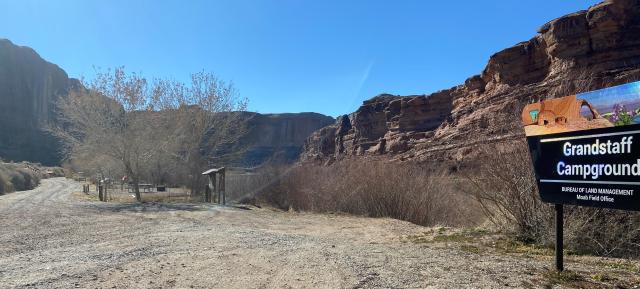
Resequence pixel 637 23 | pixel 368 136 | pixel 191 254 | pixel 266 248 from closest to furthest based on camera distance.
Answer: pixel 191 254 → pixel 266 248 → pixel 637 23 → pixel 368 136

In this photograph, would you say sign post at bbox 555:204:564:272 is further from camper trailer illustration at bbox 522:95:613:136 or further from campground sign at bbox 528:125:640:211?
camper trailer illustration at bbox 522:95:613:136

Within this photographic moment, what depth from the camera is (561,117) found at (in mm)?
6238

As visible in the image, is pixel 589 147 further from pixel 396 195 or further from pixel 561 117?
pixel 396 195

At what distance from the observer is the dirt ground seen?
19.4 feet

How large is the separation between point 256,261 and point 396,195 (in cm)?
1068

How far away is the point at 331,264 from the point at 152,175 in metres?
36.5

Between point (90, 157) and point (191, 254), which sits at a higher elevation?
point (90, 157)

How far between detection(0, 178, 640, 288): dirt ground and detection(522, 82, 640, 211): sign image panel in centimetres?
106

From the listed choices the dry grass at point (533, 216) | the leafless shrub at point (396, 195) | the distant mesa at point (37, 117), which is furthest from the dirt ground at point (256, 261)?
the distant mesa at point (37, 117)

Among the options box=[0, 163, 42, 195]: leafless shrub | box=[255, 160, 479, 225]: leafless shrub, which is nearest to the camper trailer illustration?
box=[255, 160, 479, 225]: leafless shrub

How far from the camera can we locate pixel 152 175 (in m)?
40.5

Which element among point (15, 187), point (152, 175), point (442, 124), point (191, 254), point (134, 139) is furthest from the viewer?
point (442, 124)


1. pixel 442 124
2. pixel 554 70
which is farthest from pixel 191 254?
pixel 442 124

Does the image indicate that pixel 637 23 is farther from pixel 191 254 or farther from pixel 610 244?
pixel 191 254
